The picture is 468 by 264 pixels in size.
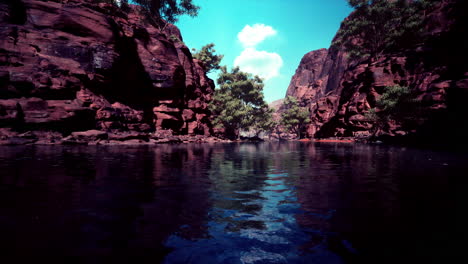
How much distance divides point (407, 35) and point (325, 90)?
55.9 metres

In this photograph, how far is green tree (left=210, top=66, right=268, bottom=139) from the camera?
40.9 metres

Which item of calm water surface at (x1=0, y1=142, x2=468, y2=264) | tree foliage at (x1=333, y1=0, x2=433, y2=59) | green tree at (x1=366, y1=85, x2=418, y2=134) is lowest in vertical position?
calm water surface at (x1=0, y1=142, x2=468, y2=264)

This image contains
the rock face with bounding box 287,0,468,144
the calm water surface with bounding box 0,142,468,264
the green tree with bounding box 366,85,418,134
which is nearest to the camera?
the calm water surface with bounding box 0,142,468,264

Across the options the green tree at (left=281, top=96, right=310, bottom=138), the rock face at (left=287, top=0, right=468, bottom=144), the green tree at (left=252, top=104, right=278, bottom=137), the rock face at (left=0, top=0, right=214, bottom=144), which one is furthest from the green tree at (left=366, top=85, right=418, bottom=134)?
the green tree at (left=281, top=96, right=310, bottom=138)

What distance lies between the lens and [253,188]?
176 inches

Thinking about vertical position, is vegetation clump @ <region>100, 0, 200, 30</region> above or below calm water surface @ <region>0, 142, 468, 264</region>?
above

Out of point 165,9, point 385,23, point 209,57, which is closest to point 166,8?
point 165,9

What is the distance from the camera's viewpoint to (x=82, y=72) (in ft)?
68.1

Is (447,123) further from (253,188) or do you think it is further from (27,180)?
(27,180)

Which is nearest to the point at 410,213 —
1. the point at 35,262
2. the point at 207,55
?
the point at 35,262

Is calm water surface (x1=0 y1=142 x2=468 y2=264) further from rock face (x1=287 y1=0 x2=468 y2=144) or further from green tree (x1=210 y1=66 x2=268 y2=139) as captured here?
green tree (x1=210 y1=66 x2=268 y2=139)

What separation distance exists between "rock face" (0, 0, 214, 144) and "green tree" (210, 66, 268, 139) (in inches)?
432

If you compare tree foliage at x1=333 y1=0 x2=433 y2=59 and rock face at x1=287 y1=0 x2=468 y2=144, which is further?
tree foliage at x1=333 y1=0 x2=433 y2=59

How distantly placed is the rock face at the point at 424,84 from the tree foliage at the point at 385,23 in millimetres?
1681
